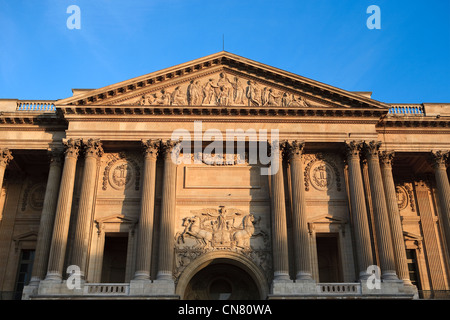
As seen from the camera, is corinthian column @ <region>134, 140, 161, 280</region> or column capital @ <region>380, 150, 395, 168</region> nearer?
corinthian column @ <region>134, 140, 161, 280</region>

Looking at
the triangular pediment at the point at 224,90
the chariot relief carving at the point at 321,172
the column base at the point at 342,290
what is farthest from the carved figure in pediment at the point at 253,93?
the column base at the point at 342,290

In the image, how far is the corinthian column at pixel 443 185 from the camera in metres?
28.7

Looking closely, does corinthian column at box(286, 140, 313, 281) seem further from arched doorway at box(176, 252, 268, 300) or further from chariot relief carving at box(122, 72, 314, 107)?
arched doorway at box(176, 252, 268, 300)

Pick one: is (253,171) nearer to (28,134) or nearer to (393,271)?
(393,271)

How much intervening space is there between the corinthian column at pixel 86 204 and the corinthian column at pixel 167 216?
4.08m

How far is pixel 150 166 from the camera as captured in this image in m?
28.6

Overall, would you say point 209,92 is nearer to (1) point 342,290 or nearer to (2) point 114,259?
(2) point 114,259

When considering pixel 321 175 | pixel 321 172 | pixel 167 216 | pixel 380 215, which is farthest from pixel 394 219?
pixel 167 216

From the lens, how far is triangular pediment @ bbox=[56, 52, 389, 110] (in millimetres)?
29719

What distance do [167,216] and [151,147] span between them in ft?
14.4

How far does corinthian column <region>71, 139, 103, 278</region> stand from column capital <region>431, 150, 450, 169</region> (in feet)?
67.2

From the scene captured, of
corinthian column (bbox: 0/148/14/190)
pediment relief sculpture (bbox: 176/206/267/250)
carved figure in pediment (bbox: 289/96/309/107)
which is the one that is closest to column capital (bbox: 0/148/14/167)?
corinthian column (bbox: 0/148/14/190)

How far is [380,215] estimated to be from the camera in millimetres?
27469

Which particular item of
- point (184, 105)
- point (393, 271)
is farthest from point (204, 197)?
point (393, 271)
